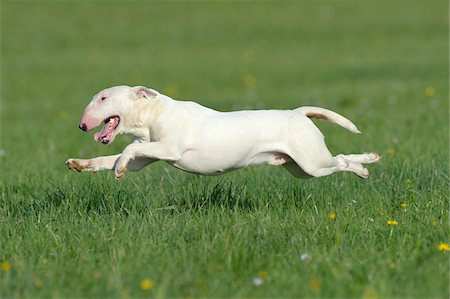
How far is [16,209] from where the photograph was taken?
237 inches

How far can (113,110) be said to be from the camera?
542cm

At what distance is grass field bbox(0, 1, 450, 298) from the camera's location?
4.26 meters

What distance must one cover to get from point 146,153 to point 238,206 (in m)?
0.91

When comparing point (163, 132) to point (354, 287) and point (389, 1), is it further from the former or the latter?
point (389, 1)

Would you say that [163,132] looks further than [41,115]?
No

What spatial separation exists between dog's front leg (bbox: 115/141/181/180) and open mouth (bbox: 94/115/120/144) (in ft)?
0.66

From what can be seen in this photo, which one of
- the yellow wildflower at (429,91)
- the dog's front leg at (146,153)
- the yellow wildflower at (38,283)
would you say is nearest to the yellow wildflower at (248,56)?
the yellow wildflower at (429,91)

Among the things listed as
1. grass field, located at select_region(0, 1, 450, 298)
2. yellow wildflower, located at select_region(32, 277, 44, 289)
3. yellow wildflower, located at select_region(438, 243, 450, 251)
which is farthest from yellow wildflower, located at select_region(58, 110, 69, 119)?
yellow wildflower, located at select_region(438, 243, 450, 251)

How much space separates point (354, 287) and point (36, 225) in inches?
86.9

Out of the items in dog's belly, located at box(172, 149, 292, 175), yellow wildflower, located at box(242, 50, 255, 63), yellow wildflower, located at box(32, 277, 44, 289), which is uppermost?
dog's belly, located at box(172, 149, 292, 175)

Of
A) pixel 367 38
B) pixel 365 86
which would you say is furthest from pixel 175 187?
pixel 367 38

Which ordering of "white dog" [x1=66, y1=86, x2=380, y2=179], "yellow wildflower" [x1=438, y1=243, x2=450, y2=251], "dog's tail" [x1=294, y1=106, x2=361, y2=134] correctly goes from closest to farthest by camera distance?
"yellow wildflower" [x1=438, y1=243, x2=450, y2=251] → "white dog" [x1=66, y1=86, x2=380, y2=179] → "dog's tail" [x1=294, y1=106, x2=361, y2=134]

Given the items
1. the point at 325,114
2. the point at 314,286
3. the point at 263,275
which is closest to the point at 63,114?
the point at 325,114

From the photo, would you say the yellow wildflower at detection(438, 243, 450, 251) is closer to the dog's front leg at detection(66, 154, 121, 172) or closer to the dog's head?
the dog's head
